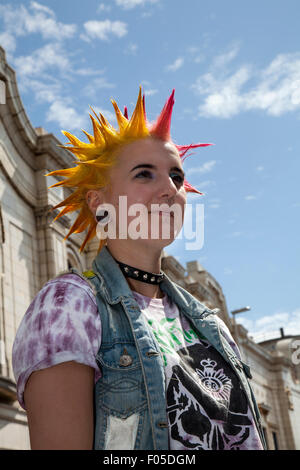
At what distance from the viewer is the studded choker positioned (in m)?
2.63

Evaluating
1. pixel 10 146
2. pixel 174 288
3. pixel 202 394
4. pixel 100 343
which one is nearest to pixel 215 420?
pixel 202 394

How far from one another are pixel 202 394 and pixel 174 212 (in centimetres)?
87

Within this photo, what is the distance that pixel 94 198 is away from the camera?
2.78 meters

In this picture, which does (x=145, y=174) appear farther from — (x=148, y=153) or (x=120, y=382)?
(x=120, y=382)

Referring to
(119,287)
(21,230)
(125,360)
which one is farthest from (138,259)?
(21,230)

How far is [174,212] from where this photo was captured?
2633 mm

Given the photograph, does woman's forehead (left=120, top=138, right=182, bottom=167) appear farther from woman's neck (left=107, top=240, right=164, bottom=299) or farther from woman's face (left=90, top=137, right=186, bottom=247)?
woman's neck (left=107, top=240, right=164, bottom=299)

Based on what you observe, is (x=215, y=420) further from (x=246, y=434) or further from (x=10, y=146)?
(x=10, y=146)

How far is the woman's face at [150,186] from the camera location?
256 cm

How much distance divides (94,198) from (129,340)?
2.81ft

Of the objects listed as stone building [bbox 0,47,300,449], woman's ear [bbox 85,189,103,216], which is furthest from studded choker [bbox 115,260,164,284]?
stone building [bbox 0,47,300,449]

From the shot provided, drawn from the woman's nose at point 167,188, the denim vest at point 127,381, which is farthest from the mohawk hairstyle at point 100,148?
the denim vest at point 127,381

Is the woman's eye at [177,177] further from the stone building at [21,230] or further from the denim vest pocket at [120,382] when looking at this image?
the stone building at [21,230]

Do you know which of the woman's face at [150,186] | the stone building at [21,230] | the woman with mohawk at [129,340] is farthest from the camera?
the stone building at [21,230]
